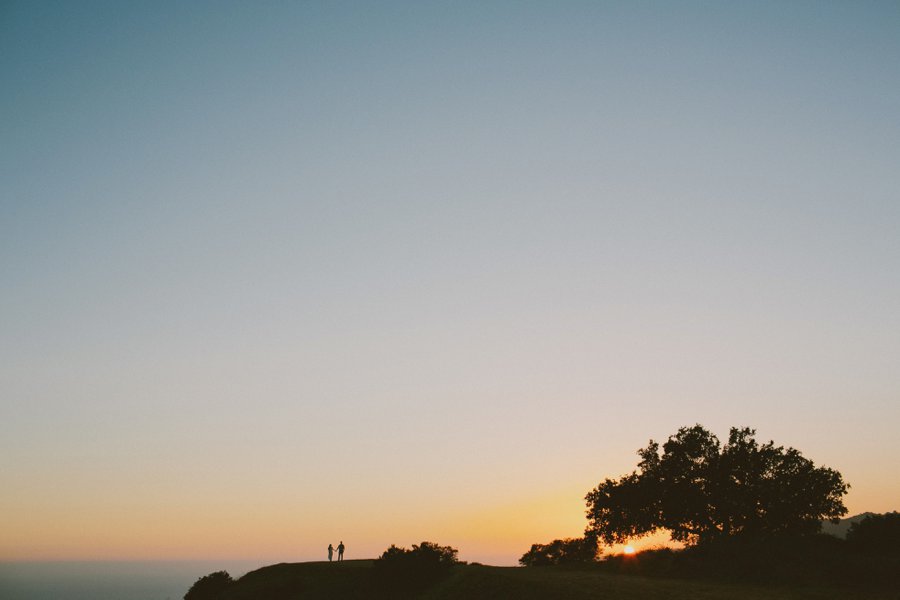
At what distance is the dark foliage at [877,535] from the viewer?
36.8m

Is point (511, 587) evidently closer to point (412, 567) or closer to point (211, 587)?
point (412, 567)

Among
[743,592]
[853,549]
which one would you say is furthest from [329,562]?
[853,549]

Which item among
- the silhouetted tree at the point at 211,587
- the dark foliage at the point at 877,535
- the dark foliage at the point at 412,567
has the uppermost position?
the dark foliage at the point at 877,535

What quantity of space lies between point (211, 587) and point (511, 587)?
36857mm

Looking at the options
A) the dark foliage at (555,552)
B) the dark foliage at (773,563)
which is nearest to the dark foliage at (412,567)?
the dark foliage at (773,563)

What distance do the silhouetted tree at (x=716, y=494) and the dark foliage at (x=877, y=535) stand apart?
15.7 feet

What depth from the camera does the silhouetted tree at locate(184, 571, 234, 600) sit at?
2132 inches

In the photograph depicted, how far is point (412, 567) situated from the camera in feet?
141

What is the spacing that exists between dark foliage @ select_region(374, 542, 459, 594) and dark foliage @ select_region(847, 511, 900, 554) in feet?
96.2

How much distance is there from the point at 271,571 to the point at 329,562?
18.9ft

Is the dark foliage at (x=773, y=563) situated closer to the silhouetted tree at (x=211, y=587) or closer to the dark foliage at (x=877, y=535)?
the dark foliage at (x=877, y=535)

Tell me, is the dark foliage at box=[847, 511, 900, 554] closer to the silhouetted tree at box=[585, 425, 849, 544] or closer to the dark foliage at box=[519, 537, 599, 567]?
the silhouetted tree at box=[585, 425, 849, 544]

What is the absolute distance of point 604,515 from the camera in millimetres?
49812

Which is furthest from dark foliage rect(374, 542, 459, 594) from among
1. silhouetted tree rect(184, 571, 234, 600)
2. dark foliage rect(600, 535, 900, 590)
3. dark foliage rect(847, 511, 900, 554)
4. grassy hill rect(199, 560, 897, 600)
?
dark foliage rect(847, 511, 900, 554)
